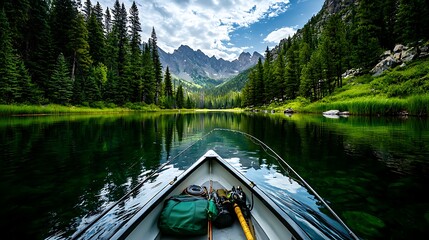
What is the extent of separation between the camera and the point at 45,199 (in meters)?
4.96

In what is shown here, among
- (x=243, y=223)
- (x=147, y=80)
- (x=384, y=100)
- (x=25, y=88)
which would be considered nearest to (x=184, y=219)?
(x=243, y=223)

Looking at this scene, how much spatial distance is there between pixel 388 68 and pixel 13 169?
157 feet

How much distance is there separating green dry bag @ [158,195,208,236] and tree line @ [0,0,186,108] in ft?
111

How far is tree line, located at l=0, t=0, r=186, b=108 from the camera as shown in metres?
27.9

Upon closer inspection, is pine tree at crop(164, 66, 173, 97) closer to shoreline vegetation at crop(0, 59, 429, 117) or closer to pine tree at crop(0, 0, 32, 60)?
shoreline vegetation at crop(0, 59, 429, 117)

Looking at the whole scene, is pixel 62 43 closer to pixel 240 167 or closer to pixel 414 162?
pixel 240 167

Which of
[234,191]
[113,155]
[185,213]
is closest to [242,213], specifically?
[234,191]

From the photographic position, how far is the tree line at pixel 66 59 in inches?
1097

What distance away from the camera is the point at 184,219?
3.03 metres

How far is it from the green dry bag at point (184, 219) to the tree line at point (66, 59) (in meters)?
33.7

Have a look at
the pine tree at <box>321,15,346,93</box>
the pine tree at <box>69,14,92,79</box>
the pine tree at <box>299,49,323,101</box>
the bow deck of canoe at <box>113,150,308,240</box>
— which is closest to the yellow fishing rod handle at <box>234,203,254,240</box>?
the bow deck of canoe at <box>113,150,308,240</box>

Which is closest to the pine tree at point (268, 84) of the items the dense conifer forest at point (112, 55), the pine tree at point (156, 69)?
the dense conifer forest at point (112, 55)

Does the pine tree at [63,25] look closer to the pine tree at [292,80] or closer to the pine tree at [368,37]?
the pine tree at [292,80]

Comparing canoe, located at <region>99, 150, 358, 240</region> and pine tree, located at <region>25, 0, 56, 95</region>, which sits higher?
pine tree, located at <region>25, 0, 56, 95</region>
